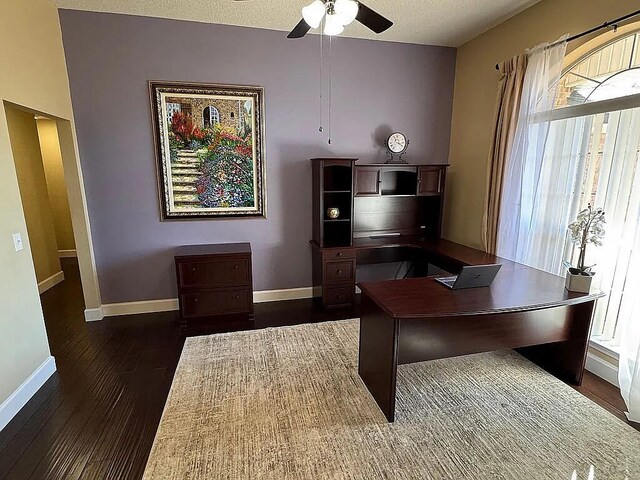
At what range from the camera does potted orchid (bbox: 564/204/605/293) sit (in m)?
2.20

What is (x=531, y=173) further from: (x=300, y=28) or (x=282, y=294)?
(x=282, y=294)

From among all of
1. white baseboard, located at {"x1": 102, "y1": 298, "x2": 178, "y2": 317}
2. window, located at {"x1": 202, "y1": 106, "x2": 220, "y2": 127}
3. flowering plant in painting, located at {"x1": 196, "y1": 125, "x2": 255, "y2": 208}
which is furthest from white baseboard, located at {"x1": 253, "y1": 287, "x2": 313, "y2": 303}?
window, located at {"x1": 202, "y1": 106, "x2": 220, "y2": 127}

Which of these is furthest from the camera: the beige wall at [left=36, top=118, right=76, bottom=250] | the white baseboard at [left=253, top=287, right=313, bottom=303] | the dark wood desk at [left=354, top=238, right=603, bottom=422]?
the beige wall at [left=36, top=118, right=76, bottom=250]

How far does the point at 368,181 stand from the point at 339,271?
1067mm

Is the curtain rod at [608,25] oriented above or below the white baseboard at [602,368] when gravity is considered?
above

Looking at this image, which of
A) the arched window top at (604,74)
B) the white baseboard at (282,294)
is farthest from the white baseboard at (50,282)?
the arched window top at (604,74)

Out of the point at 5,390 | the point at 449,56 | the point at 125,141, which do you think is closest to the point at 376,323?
the point at 5,390

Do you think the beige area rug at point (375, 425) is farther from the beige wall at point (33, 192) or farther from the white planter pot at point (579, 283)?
the beige wall at point (33, 192)

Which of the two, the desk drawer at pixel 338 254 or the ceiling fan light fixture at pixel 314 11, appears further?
the desk drawer at pixel 338 254

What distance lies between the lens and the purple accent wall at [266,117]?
3.23 m

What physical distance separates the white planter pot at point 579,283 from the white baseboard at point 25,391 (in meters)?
3.72

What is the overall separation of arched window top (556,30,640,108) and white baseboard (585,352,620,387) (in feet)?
6.34

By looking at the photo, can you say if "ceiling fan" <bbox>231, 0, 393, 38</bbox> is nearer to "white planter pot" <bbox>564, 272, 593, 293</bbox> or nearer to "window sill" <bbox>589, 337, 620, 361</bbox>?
"white planter pot" <bbox>564, 272, 593, 293</bbox>

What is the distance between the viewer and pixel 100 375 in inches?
102
